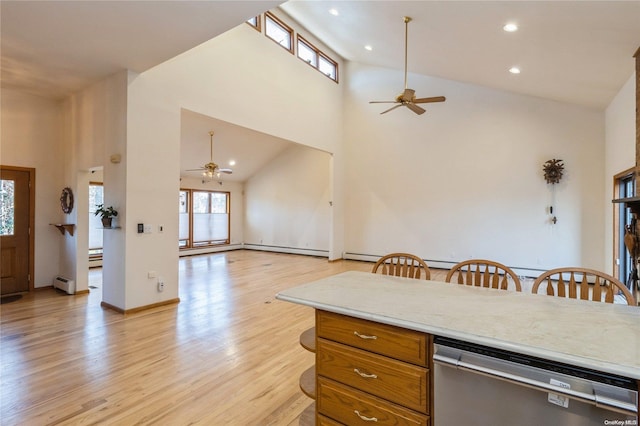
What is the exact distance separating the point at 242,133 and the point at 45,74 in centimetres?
423

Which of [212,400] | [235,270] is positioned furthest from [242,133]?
[212,400]

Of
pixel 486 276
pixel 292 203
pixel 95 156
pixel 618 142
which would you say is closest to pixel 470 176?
pixel 618 142

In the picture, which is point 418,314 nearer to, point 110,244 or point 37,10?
point 37,10

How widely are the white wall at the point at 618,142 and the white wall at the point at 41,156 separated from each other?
8196mm

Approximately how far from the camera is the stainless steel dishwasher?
1.00 metres

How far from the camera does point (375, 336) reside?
1488mm

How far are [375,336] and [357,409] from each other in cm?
40

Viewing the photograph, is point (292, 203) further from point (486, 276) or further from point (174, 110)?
point (486, 276)

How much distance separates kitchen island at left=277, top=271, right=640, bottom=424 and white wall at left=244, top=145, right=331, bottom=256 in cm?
764

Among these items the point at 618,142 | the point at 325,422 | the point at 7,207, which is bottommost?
the point at 325,422

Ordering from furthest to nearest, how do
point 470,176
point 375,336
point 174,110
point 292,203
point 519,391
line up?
point 292,203 → point 470,176 → point 174,110 → point 375,336 → point 519,391

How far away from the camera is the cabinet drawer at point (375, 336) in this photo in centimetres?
138

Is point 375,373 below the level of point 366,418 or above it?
above

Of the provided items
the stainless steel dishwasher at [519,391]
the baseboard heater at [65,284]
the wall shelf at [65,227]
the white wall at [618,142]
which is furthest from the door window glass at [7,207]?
the white wall at [618,142]
